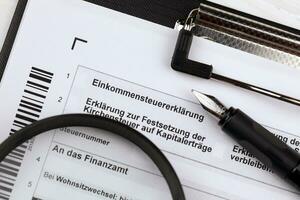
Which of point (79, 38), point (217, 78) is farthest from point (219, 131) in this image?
point (79, 38)

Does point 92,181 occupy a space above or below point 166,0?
below

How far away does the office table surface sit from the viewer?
547mm

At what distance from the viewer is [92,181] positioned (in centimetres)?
52

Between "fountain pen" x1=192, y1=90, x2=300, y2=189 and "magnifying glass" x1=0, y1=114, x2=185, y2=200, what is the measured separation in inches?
2.8

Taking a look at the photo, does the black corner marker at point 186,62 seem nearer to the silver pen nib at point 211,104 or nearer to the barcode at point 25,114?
the silver pen nib at point 211,104

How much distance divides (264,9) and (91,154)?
0.23 m

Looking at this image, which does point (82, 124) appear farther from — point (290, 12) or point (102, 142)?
point (290, 12)

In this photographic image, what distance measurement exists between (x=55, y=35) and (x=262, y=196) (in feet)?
0.87

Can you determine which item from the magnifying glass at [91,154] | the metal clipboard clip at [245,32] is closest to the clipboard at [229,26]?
the metal clipboard clip at [245,32]

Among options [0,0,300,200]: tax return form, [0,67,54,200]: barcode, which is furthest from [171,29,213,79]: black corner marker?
Result: [0,67,54,200]: barcode

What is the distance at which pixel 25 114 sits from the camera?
0.53m

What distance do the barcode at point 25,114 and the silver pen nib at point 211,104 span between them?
0.15 metres

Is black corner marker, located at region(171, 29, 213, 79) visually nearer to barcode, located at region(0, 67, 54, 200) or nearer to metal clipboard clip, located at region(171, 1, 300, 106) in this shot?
metal clipboard clip, located at region(171, 1, 300, 106)

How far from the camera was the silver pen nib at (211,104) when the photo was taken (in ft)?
1.71
